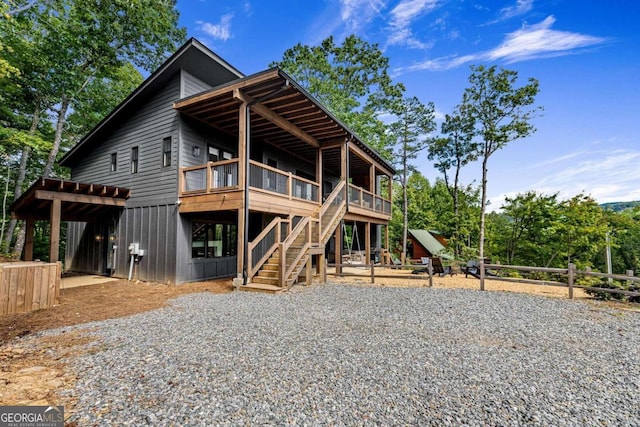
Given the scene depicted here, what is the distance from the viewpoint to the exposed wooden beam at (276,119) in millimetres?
8546

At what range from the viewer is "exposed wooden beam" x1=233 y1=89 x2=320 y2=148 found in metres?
8.55

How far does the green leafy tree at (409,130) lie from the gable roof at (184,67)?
15634 millimetres

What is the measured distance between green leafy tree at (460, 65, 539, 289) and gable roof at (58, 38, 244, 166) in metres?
17.2

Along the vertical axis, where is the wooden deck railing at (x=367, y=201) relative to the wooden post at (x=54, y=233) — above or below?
above

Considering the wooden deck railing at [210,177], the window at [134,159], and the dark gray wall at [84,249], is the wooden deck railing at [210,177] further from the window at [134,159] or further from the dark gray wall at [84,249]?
the dark gray wall at [84,249]

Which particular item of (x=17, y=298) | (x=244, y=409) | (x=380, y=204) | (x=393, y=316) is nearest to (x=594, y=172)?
(x=380, y=204)

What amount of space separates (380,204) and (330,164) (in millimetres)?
3932

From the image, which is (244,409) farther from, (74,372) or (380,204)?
(380,204)

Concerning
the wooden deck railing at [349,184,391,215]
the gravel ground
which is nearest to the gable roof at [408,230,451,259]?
the wooden deck railing at [349,184,391,215]

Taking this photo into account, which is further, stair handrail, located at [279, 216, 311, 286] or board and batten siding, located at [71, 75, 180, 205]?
board and batten siding, located at [71, 75, 180, 205]

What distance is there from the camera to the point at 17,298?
570 centimetres

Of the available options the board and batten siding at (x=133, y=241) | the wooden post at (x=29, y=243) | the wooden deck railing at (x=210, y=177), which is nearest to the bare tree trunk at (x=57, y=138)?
the board and batten siding at (x=133, y=241)

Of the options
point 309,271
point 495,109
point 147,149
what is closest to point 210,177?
point 147,149

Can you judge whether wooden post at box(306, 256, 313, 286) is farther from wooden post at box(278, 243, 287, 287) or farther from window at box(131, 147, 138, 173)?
window at box(131, 147, 138, 173)
